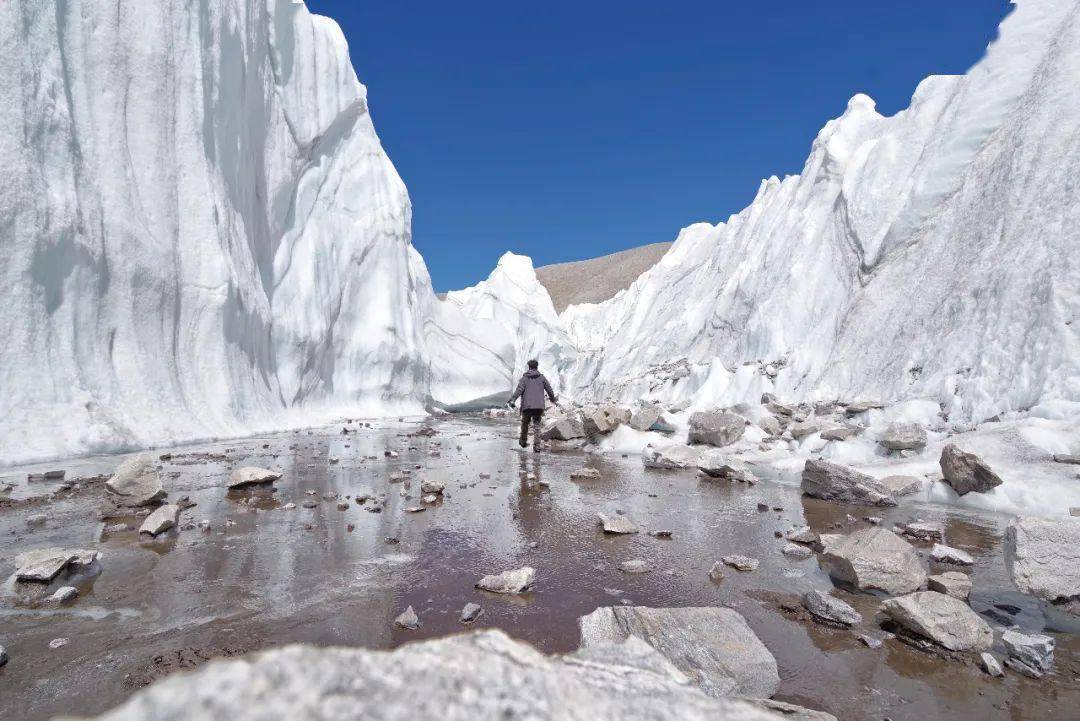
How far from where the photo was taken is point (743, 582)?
3.45 m

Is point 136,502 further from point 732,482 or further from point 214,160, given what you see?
point 214,160

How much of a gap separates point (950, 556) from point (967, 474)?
2185 millimetres

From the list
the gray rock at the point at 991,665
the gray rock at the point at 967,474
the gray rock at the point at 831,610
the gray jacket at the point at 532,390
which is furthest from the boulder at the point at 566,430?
the gray rock at the point at 991,665

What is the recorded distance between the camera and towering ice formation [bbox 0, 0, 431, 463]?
7762mm

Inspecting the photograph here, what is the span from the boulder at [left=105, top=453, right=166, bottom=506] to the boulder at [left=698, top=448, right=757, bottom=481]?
5.93 m

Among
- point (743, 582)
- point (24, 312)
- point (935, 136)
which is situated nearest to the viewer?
point (743, 582)

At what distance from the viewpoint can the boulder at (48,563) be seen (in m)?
3.12

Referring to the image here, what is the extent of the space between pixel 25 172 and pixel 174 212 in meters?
3.09

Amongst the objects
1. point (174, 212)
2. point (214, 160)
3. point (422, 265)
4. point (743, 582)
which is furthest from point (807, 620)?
point (422, 265)

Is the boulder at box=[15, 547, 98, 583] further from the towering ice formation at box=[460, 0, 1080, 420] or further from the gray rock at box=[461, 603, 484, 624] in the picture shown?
the towering ice formation at box=[460, 0, 1080, 420]

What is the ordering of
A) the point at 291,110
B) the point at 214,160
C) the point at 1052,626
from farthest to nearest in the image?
the point at 291,110
the point at 214,160
the point at 1052,626

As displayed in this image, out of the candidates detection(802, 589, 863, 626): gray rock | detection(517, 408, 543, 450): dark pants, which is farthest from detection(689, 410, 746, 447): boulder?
detection(802, 589, 863, 626): gray rock

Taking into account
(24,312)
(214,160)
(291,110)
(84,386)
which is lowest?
(84,386)

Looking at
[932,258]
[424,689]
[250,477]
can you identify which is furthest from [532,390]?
[932,258]
